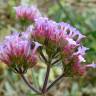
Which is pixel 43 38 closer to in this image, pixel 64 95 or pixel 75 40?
pixel 75 40

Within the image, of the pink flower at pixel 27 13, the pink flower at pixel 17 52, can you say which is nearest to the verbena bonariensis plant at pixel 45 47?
the pink flower at pixel 17 52

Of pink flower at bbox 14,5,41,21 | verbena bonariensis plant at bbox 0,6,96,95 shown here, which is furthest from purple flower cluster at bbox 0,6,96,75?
pink flower at bbox 14,5,41,21

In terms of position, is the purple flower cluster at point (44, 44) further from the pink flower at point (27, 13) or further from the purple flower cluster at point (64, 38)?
the pink flower at point (27, 13)

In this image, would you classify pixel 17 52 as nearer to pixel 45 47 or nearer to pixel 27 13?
pixel 45 47

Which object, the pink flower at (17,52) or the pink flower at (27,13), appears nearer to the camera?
the pink flower at (17,52)

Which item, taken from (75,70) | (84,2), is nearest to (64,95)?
(75,70)

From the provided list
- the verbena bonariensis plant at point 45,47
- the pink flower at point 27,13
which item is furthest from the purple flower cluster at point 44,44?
the pink flower at point 27,13

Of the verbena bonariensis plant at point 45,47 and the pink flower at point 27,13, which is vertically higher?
the verbena bonariensis plant at point 45,47

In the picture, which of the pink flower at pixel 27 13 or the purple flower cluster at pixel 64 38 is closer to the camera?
the purple flower cluster at pixel 64 38

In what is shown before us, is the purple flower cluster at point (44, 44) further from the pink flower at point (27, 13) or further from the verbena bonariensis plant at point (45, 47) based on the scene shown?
the pink flower at point (27, 13)

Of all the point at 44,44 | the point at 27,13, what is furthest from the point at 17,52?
the point at 27,13
